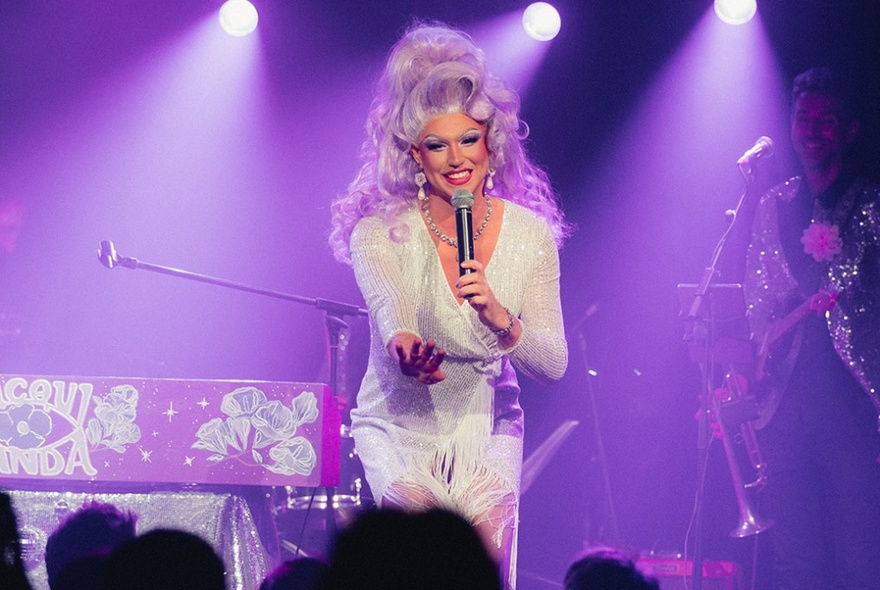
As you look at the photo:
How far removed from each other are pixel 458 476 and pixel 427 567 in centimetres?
83

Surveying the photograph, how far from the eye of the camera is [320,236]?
7609mm

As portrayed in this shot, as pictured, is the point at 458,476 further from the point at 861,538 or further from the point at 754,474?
the point at 754,474

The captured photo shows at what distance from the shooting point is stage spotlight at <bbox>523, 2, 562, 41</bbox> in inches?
270

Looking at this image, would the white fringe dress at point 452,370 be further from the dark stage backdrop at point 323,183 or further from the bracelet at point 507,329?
the dark stage backdrop at point 323,183

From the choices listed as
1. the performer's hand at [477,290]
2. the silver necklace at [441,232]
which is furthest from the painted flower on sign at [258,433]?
the performer's hand at [477,290]

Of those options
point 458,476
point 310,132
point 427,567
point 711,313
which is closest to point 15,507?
point 458,476

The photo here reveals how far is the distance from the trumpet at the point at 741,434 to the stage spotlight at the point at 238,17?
3.90 metres

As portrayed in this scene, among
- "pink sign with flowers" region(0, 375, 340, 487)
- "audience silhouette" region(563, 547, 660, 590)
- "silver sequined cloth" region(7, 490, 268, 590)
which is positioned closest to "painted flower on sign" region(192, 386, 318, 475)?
"pink sign with flowers" region(0, 375, 340, 487)

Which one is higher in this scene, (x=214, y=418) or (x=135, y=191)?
(x=135, y=191)

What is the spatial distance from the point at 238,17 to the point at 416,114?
4.00 metres

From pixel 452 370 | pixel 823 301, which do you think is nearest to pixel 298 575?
pixel 452 370

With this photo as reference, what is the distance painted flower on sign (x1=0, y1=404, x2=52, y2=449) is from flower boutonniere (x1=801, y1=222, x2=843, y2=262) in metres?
3.45

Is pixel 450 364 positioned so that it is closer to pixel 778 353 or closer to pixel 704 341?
pixel 778 353

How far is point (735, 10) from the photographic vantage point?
21.4ft
